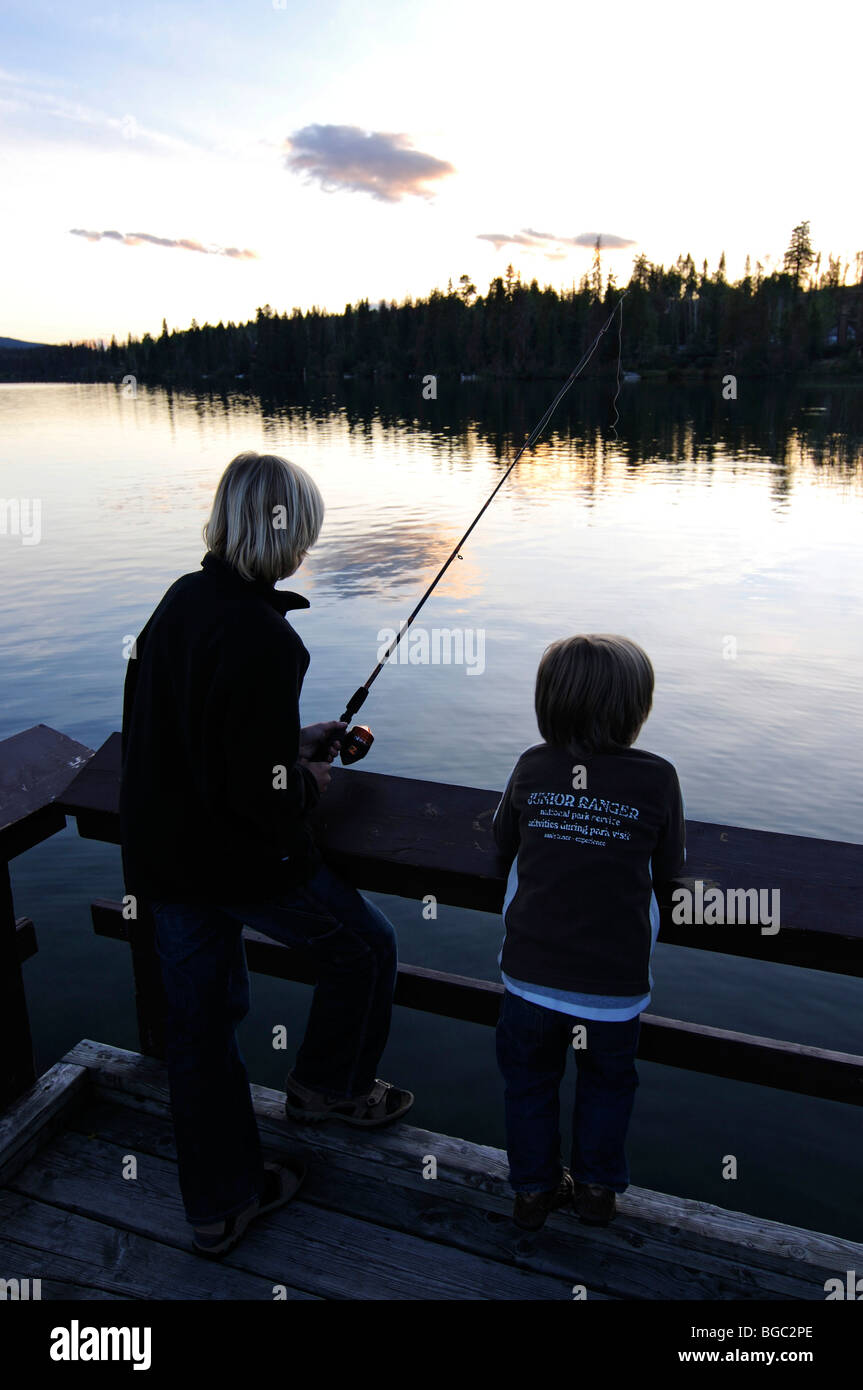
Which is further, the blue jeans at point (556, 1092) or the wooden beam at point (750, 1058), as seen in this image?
the wooden beam at point (750, 1058)

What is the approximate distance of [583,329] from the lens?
439 ft

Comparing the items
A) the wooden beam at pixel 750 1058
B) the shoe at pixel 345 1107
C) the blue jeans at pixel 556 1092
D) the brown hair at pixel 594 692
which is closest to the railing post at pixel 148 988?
the shoe at pixel 345 1107

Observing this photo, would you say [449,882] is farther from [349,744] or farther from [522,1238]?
[522,1238]

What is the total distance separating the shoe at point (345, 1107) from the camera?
118 inches

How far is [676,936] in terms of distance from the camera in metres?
2.38

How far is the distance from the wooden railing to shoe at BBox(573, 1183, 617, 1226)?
0.39 m

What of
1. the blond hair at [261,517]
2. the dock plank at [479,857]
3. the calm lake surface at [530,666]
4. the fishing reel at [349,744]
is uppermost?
the blond hair at [261,517]

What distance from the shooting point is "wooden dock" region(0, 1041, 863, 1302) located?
2.45 meters

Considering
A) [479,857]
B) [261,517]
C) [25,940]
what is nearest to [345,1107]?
[479,857]

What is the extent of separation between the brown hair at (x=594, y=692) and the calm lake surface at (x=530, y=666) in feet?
10.4

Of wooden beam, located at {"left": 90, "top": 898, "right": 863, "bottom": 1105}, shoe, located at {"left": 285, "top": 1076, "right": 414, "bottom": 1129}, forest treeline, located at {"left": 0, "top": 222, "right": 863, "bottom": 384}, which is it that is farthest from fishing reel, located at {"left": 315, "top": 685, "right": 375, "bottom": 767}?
forest treeline, located at {"left": 0, "top": 222, "right": 863, "bottom": 384}

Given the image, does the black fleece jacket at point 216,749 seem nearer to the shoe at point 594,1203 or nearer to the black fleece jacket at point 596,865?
the black fleece jacket at point 596,865

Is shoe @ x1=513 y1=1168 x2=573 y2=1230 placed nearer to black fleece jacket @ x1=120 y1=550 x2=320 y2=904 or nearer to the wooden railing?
the wooden railing
